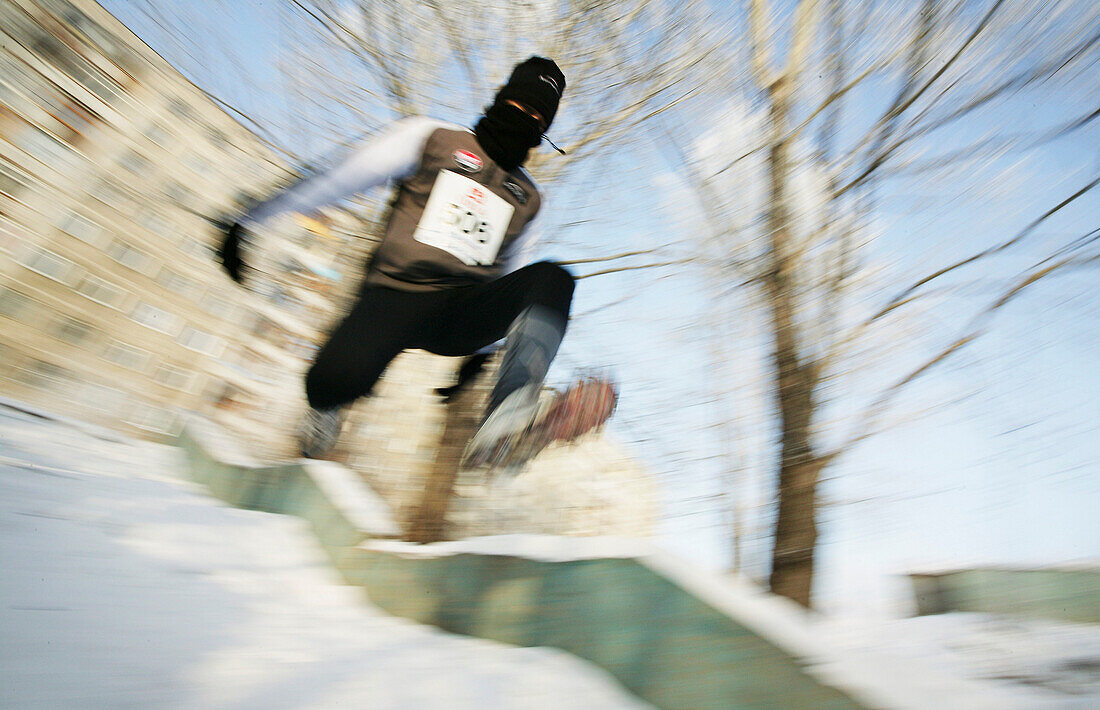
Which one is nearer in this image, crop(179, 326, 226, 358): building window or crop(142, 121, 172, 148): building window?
crop(142, 121, 172, 148): building window

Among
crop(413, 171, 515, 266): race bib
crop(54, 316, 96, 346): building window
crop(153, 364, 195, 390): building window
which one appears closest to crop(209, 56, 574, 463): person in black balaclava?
crop(413, 171, 515, 266): race bib

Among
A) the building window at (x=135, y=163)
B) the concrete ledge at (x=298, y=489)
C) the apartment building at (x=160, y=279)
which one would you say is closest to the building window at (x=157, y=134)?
the apartment building at (x=160, y=279)

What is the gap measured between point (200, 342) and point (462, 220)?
107 feet

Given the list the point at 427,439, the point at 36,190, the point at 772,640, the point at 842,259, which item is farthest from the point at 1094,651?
the point at 36,190

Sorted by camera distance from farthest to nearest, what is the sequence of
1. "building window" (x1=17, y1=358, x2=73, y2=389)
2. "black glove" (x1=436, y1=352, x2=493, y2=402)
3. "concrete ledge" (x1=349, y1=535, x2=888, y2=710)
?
"building window" (x1=17, y1=358, x2=73, y2=389) < "black glove" (x1=436, y1=352, x2=493, y2=402) < "concrete ledge" (x1=349, y1=535, x2=888, y2=710)

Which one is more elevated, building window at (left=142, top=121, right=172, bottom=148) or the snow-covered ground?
building window at (left=142, top=121, right=172, bottom=148)

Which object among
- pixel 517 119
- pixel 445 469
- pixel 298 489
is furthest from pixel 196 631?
pixel 445 469

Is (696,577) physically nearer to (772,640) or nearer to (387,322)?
(772,640)

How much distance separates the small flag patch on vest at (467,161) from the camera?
76.9 inches

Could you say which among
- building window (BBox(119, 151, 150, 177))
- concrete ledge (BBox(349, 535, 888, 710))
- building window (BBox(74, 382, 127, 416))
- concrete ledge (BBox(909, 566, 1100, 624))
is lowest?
concrete ledge (BBox(349, 535, 888, 710))

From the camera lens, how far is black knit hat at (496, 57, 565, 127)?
2021mm

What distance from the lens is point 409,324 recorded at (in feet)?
5.94

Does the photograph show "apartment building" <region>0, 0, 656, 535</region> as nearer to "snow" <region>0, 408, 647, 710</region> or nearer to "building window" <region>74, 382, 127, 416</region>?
"building window" <region>74, 382, 127, 416</region>

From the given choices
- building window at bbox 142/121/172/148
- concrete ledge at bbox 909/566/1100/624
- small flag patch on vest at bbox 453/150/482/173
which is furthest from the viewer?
building window at bbox 142/121/172/148
